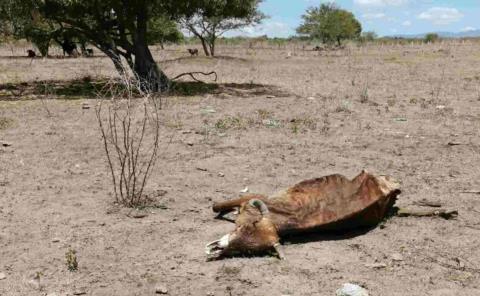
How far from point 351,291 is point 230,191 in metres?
2.30

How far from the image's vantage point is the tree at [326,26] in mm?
54000

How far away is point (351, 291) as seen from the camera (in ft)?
11.4

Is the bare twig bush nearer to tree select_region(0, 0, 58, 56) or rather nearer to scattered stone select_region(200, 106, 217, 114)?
scattered stone select_region(200, 106, 217, 114)

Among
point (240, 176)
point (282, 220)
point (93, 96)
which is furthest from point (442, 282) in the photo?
point (93, 96)

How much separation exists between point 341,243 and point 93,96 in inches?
360

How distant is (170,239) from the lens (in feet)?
14.5

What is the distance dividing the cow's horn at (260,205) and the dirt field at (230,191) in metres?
0.30

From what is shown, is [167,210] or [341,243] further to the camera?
[167,210]

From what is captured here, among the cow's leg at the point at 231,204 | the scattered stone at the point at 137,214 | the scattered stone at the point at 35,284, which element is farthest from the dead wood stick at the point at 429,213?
the scattered stone at the point at 35,284

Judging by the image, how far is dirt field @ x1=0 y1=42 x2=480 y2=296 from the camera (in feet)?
12.3

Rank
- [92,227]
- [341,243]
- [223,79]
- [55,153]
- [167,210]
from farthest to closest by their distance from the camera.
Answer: [223,79] < [55,153] < [167,210] < [92,227] < [341,243]

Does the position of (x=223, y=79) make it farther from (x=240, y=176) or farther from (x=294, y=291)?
(x=294, y=291)

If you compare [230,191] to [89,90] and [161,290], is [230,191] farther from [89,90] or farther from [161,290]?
[89,90]

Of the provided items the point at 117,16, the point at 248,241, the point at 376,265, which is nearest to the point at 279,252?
the point at 248,241
